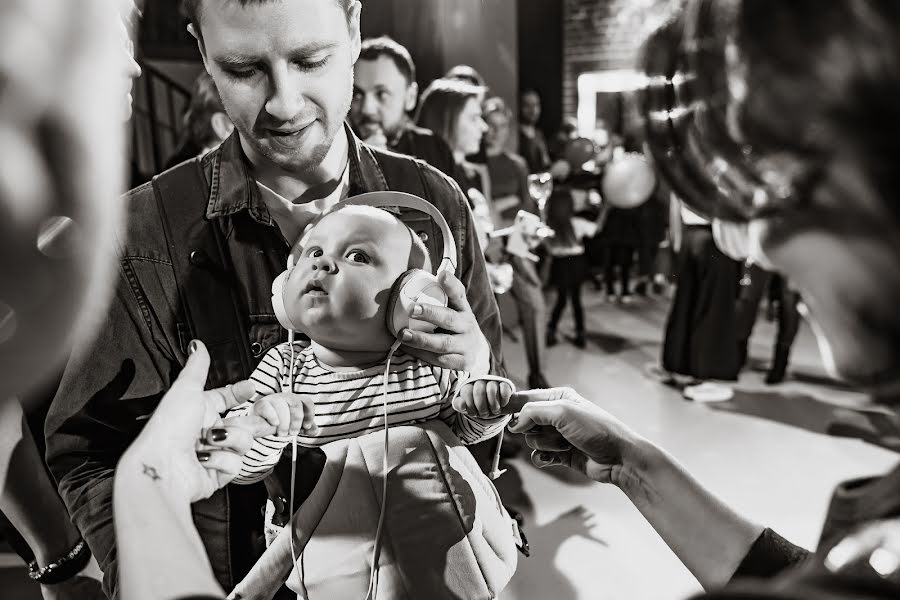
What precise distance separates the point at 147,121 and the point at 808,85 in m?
4.26

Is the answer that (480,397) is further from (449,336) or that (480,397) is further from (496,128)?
(496,128)

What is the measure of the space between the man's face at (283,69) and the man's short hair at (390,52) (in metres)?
1.10

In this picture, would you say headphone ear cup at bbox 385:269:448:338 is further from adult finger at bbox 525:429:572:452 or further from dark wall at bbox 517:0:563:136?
dark wall at bbox 517:0:563:136

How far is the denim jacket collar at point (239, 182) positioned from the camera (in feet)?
Answer: 3.00

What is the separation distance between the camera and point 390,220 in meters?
0.78

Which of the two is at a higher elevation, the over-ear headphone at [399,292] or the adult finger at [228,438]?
the over-ear headphone at [399,292]

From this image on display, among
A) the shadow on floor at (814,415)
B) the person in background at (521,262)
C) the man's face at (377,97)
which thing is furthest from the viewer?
the person in background at (521,262)

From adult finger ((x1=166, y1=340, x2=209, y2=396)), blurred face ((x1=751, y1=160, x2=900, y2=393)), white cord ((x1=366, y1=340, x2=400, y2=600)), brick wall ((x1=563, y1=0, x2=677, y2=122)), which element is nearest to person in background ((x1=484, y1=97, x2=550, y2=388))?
white cord ((x1=366, y1=340, x2=400, y2=600))

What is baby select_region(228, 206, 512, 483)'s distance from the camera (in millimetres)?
738

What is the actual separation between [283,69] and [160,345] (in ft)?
1.30

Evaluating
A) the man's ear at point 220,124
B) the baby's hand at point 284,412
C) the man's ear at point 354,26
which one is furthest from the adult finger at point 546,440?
the man's ear at point 220,124

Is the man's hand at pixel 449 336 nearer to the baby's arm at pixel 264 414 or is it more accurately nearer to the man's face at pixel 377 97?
the baby's arm at pixel 264 414

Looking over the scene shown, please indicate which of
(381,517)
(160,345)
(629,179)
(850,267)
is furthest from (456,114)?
(850,267)

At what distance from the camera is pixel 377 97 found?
6.89 feet
